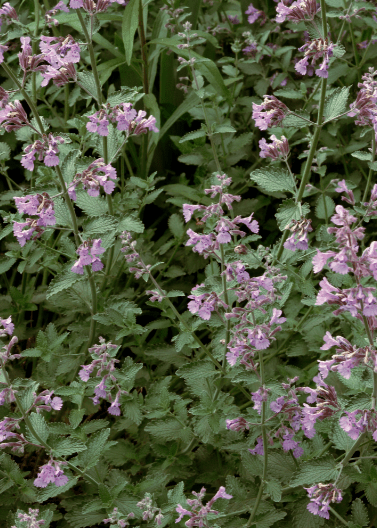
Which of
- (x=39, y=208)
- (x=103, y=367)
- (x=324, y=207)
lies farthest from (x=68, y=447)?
(x=324, y=207)

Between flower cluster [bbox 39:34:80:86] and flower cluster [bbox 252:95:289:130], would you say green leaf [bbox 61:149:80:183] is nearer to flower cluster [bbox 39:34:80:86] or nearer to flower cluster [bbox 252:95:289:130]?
flower cluster [bbox 39:34:80:86]

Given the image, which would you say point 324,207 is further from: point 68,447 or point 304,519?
point 68,447

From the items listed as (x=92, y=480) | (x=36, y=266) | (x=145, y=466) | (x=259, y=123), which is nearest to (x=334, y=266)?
(x=259, y=123)

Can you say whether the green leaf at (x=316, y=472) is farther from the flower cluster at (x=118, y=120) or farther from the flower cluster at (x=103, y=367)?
the flower cluster at (x=118, y=120)

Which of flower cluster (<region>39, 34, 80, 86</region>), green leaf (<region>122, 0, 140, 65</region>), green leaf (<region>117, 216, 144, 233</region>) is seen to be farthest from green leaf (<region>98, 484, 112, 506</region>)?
green leaf (<region>122, 0, 140, 65</region>)

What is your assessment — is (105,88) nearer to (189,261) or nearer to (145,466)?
(189,261)
